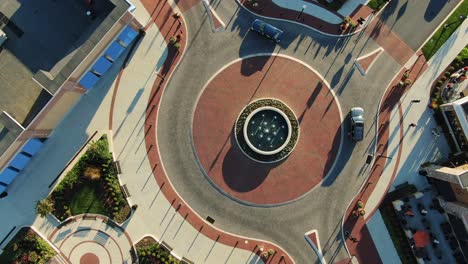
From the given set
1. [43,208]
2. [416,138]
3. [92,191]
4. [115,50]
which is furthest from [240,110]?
[43,208]

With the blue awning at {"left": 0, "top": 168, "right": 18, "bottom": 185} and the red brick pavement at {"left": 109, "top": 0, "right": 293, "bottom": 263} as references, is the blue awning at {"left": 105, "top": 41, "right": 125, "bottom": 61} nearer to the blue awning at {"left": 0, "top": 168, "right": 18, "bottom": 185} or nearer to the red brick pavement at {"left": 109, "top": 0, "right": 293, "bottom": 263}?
the red brick pavement at {"left": 109, "top": 0, "right": 293, "bottom": 263}

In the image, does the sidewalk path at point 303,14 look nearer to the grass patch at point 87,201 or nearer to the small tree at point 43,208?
the grass patch at point 87,201

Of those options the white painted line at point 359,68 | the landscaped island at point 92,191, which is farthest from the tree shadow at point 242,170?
the white painted line at point 359,68

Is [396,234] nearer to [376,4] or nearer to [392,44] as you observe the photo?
[392,44]

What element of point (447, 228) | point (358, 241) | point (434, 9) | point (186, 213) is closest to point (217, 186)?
point (186, 213)

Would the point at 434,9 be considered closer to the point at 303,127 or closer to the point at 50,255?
the point at 303,127

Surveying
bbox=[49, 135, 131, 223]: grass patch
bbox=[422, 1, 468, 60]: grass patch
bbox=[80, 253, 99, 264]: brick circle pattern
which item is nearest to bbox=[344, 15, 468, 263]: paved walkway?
bbox=[422, 1, 468, 60]: grass patch
